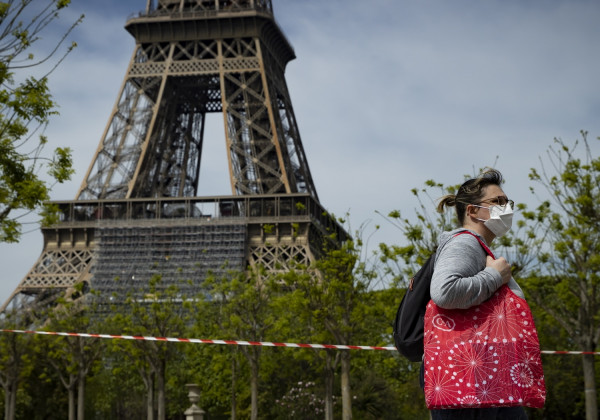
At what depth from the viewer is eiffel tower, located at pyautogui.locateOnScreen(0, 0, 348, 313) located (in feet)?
147

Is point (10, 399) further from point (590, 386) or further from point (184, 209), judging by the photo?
point (590, 386)

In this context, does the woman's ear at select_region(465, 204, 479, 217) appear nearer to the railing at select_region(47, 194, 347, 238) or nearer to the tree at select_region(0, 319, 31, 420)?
the tree at select_region(0, 319, 31, 420)

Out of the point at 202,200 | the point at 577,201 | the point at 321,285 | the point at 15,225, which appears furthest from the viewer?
the point at 202,200

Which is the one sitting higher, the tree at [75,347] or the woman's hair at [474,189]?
the tree at [75,347]

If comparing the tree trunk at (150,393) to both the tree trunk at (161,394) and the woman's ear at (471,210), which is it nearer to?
the tree trunk at (161,394)

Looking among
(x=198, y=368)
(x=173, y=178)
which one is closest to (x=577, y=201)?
(x=198, y=368)

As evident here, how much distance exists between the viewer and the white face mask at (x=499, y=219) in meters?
3.91

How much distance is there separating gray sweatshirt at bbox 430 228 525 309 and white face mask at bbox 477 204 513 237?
142mm

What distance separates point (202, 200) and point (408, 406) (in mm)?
19596

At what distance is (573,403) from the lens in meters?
28.4

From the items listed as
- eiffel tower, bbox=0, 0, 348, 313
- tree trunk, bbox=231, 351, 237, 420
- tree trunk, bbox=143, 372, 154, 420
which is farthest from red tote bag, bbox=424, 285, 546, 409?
eiffel tower, bbox=0, 0, 348, 313

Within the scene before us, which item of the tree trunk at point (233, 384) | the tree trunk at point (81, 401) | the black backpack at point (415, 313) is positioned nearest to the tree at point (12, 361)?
the tree trunk at point (81, 401)

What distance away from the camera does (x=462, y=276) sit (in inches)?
144

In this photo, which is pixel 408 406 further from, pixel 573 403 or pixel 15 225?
pixel 15 225
